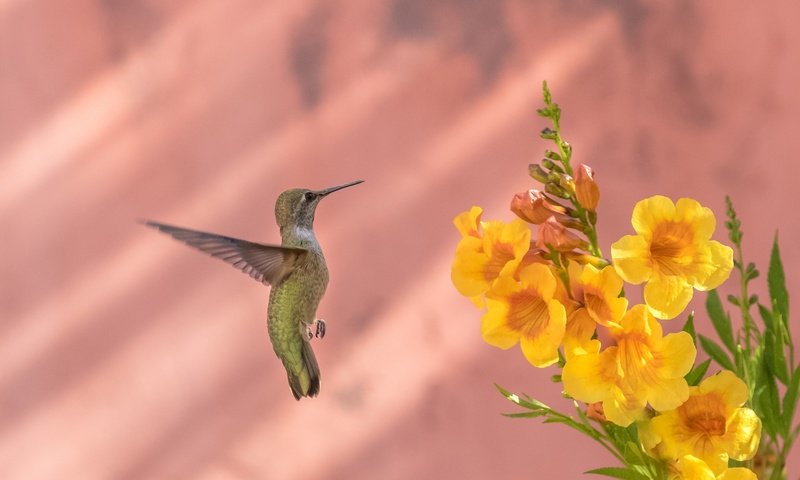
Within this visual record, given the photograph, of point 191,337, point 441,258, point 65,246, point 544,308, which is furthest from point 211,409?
point 544,308

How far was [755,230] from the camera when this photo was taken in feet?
5.41

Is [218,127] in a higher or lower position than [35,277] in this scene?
higher

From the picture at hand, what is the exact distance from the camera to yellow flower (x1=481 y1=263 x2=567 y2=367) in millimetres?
555

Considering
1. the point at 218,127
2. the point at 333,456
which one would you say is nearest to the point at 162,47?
the point at 218,127

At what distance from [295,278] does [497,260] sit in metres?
0.19

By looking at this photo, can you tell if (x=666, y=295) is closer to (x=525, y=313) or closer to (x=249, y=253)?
(x=525, y=313)

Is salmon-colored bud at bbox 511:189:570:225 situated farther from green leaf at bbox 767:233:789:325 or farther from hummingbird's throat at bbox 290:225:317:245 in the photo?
green leaf at bbox 767:233:789:325

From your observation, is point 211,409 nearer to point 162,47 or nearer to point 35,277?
point 35,277

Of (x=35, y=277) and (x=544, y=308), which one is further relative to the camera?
(x=35, y=277)

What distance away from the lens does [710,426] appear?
2.02 feet

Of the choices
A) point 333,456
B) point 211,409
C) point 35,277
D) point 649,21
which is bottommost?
point 333,456

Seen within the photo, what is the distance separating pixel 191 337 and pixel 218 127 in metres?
0.38

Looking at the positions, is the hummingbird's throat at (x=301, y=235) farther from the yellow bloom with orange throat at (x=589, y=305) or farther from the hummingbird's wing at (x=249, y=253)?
the yellow bloom with orange throat at (x=589, y=305)

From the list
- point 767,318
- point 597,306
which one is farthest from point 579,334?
point 767,318
